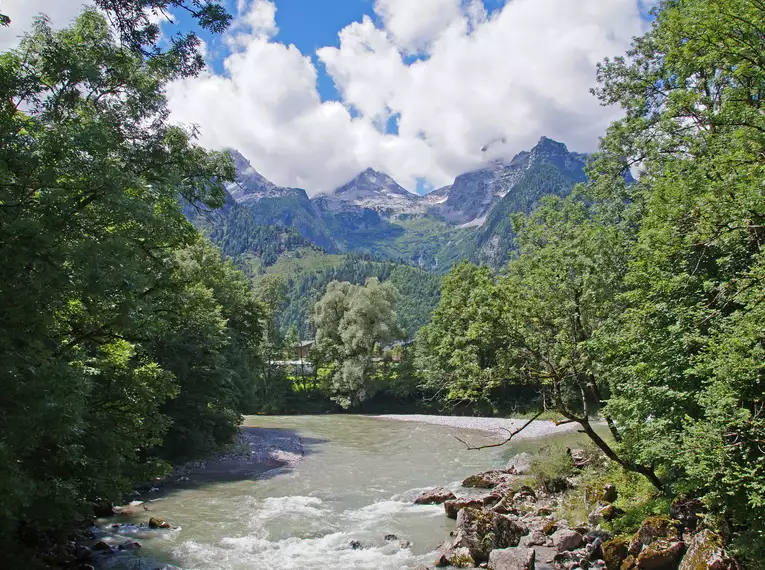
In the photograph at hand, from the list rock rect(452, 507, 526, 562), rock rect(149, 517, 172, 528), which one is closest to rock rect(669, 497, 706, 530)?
rock rect(452, 507, 526, 562)

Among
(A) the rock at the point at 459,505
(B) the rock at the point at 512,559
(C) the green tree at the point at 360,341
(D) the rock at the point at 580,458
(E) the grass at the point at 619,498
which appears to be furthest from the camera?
(C) the green tree at the point at 360,341

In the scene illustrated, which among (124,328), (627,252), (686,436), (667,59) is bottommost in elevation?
(686,436)

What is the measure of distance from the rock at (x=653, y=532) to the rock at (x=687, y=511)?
0.75 feet

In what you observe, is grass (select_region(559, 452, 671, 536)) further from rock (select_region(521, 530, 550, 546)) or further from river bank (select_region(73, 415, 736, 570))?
rock (select_region(521, 530, 550, 546))

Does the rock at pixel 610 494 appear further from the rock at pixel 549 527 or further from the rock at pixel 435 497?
the rock at pixel 435 497

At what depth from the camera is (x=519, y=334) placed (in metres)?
16.5

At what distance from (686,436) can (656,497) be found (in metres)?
4.22

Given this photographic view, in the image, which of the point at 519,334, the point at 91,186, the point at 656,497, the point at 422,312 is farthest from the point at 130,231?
the point at 422,312

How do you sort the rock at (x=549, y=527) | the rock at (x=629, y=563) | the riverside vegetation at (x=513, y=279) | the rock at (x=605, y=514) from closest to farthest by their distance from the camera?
the riverside vegetation at (x=513, y=279) < the rock at (x=629, y=563) < the rock at (x=605, y=514) < the rock at (x=549, y=527)

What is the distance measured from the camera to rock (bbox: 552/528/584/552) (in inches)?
583

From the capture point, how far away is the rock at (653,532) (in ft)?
42.2

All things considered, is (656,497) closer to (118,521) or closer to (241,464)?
(118,521)

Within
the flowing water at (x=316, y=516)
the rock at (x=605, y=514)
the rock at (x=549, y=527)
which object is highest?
the rock at (x=605, y=514)

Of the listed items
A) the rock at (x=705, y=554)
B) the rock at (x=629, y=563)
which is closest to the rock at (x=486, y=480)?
the rock at (x=629, y=563)
